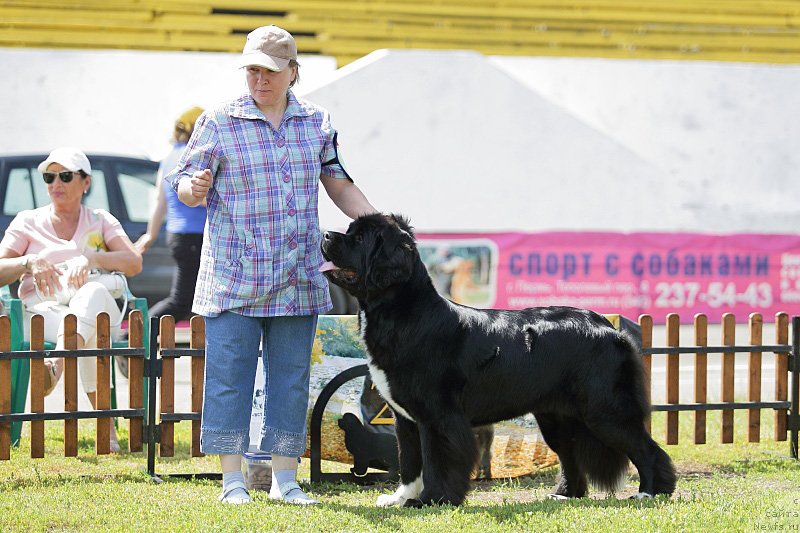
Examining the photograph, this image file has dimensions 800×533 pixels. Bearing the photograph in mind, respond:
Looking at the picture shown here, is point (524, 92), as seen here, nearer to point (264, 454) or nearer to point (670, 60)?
point (670, 60)

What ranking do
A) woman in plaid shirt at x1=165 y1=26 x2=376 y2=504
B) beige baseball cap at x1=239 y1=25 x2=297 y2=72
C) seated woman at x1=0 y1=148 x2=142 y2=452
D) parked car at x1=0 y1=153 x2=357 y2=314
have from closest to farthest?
beige baseball cap at x1=239 y1=25 x2=297 y2=72
woman in plaid shirt at x1=165 y1=26 x2=376 y2=504
seated woman at x1=0 y1=148 x2=142 y2=452
parked car at x1=0 y1=153 x2=357 y2=314

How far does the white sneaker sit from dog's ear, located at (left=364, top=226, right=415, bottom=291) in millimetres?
953

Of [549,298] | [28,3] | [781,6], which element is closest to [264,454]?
[549,298]

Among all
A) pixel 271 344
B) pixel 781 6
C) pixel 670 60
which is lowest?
pixel 271 344

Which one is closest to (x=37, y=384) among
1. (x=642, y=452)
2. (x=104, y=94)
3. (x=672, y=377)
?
(x=642, y=452)

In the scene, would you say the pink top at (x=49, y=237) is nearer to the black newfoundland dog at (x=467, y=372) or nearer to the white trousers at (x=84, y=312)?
the white trousers at (x=84, y=312)

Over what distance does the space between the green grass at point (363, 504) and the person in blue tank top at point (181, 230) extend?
1.72 m

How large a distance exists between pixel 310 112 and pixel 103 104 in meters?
7.68

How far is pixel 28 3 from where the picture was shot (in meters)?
12.1

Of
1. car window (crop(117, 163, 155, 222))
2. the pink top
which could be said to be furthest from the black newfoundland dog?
car window (crop(117, 163, 155, 222))

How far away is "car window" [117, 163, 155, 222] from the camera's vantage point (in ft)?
30.6

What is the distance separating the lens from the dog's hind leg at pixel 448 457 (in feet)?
13.3

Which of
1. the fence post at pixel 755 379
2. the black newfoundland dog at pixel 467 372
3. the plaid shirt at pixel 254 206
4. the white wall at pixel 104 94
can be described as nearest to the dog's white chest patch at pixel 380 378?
the black newfoundland dog at pixel 467 372

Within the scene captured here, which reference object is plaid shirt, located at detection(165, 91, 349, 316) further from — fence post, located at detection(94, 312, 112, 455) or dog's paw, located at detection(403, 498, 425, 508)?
A: fence post, located at detection(94, 312, 112, 455)
